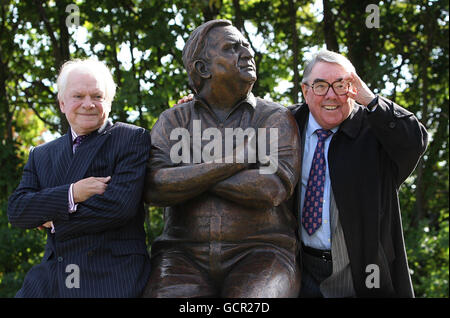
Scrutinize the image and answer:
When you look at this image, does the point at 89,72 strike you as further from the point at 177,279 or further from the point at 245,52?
Answer: the point at 177,279

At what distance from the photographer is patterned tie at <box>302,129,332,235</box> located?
427 centimetres

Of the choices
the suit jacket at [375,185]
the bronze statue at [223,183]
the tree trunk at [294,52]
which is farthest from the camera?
the tree trunk at [294,52]

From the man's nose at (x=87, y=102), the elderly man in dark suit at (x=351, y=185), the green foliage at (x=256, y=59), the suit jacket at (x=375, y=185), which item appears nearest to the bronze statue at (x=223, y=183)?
the elderly man in dark suit at (x=351, y=185)

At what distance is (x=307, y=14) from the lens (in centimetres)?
912

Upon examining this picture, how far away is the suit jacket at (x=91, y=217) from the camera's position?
3.76m

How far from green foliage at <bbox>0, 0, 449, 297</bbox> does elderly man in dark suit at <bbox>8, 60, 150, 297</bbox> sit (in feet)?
11.3

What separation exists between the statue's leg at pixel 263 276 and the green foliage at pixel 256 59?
3.91m

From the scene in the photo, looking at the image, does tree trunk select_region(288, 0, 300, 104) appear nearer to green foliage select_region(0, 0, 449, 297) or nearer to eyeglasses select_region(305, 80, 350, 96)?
green foliage select_region(0, 0, 449, 297)

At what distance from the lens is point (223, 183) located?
12.6ft

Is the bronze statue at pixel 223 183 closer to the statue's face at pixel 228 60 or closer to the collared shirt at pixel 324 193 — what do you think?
the statue's face at pixel 228 60

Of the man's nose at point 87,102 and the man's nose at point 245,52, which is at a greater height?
the man's nose at point 245,52

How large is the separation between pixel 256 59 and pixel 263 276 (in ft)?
16.6
